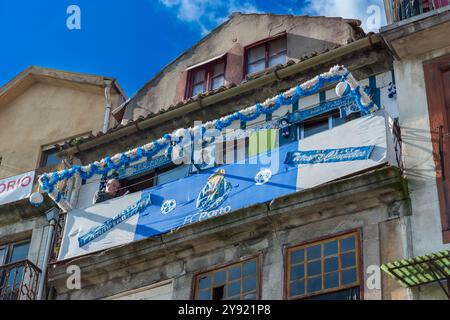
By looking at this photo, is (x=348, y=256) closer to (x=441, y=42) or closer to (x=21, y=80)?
(x=441, y=42)

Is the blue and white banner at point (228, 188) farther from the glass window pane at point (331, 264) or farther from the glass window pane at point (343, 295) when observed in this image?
the glass window pane at point (343, 295)

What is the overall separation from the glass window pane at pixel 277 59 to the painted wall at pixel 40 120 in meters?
4.38

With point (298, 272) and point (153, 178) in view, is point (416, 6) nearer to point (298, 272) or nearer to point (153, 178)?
point (298, 272)

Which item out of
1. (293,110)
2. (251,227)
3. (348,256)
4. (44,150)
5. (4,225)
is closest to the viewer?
(348,256)

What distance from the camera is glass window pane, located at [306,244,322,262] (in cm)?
1720

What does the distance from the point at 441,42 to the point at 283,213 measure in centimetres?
427

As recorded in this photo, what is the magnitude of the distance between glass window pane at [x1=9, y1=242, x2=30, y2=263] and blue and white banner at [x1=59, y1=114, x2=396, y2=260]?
194 cm

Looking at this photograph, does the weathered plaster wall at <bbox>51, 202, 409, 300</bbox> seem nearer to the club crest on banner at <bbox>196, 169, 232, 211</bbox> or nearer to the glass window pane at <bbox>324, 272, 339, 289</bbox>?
the glass window pane at <bbox>324, 272, 339, 289</bbox>

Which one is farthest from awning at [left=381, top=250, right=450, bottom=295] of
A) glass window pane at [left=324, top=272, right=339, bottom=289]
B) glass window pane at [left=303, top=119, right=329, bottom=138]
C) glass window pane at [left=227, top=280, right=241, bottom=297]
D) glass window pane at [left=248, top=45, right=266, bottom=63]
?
glass window pane at [left=248, top=45, right=266, bottom=63]

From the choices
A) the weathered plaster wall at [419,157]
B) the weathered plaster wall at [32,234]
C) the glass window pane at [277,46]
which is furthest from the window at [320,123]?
the weathered plaster wall at [32,234]

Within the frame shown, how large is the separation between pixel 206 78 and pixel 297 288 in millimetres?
7360

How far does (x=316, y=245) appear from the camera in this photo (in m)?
17.4
